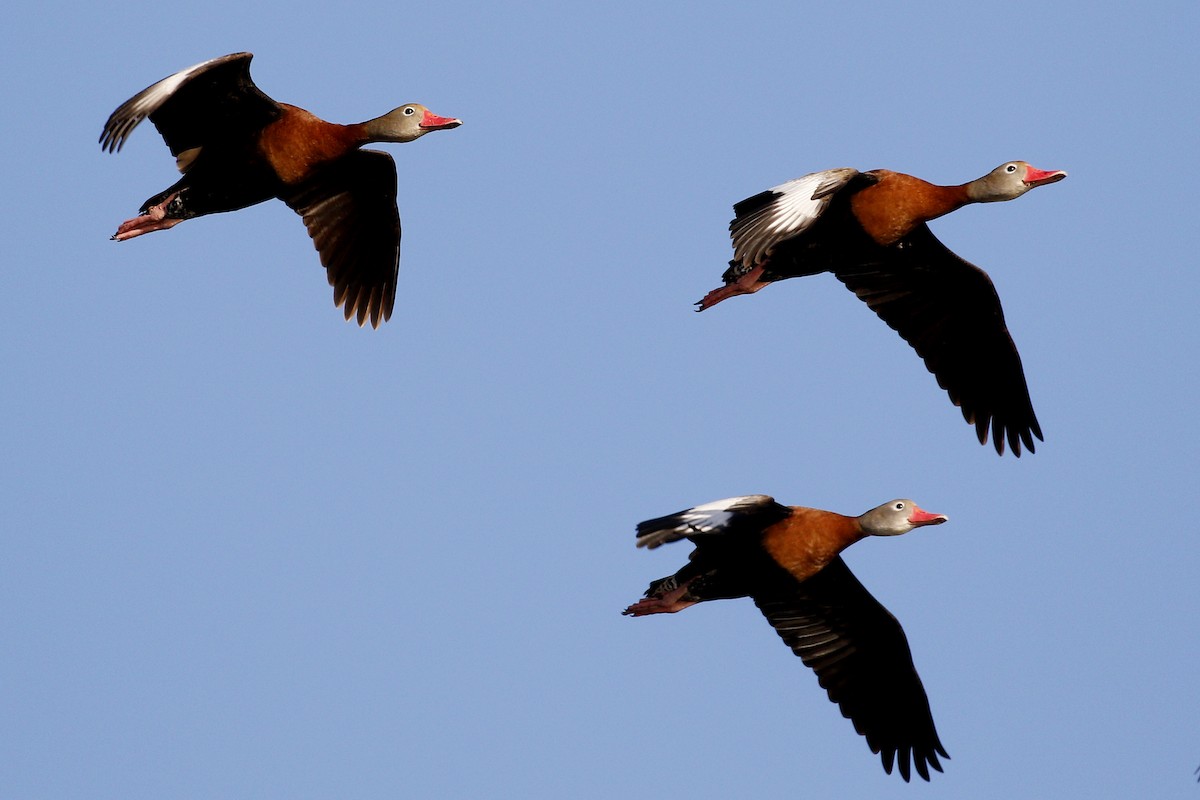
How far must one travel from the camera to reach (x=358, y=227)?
639 inches

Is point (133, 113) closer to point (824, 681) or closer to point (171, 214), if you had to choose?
point (171, 214)

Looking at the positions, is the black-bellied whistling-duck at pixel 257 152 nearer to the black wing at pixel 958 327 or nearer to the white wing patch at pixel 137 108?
the white wing patch at pixel 137 108

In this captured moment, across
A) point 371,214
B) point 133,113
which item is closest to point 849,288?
point 371,214

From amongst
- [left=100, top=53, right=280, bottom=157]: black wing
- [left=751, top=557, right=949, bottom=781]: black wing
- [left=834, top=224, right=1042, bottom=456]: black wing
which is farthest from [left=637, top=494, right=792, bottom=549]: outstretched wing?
[left=100, top=53, right=280, bottom=157]: black wing

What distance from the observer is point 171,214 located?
49.2 feet

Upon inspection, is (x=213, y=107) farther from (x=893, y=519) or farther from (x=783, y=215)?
(x=893, y=519)

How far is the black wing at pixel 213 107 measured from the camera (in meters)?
14.2

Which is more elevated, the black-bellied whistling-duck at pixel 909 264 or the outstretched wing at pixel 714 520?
the black-bellied whistling-duck at pixel 909 264

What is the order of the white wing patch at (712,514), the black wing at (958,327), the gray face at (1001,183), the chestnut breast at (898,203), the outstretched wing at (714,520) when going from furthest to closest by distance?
1. the black wing at (958,327)
2. the gray face at (1001,183)
3. the chestnut breast at (898,203)
4. the white wing patch at (712,514)
5. the outstretched wing at (714,520)

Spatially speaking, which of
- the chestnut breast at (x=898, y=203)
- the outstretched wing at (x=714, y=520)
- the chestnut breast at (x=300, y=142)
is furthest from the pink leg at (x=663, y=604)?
the chestnut breast at (x=300, y=142)

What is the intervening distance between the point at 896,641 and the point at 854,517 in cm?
141

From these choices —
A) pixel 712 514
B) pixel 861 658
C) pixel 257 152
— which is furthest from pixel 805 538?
pixel 257 152

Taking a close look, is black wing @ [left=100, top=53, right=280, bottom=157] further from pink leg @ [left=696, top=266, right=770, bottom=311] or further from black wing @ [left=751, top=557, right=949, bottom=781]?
black wing @ [left=751, top=557, right=949, bottom=781]

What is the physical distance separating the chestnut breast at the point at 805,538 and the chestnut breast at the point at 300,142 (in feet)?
14.8
